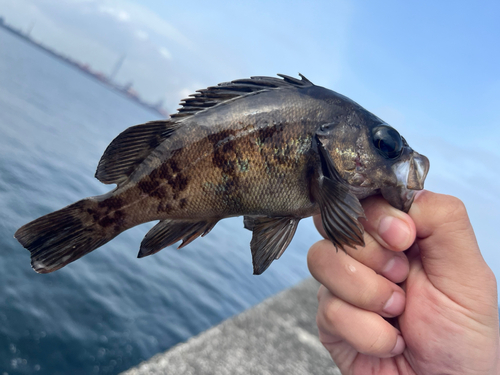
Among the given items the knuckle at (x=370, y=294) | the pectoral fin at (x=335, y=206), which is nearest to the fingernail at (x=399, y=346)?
the knuckle at (x=370, y=294)

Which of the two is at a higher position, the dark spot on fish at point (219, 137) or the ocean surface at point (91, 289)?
the dark spot on fish at point (219, 137)

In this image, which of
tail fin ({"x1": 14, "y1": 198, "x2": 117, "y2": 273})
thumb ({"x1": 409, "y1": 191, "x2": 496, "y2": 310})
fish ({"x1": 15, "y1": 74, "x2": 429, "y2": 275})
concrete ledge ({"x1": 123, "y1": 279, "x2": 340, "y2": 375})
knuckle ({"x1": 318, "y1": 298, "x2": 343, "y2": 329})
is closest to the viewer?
tail fin ({"x1": 14, "y1": 198, "x2": 117, "y2": 273})

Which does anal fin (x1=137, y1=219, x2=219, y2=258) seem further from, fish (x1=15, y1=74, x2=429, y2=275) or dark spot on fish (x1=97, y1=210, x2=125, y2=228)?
dark spot on fish (x1=97, y1=210, x2=125, y2=228)

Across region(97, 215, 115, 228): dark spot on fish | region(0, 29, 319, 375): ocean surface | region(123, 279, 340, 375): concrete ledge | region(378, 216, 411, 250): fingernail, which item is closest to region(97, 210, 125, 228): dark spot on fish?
region(97, 215, 115, 228): dark spot on fish

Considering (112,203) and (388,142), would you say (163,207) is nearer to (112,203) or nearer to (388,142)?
(112,203)

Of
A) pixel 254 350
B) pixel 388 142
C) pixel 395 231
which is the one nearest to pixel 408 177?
pixel 388 142

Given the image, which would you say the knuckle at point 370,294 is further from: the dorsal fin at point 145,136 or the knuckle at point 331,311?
the dorsal fin at point 145,136

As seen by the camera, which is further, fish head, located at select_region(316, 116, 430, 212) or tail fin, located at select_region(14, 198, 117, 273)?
fish head, located at select_region(316, 116, 430, 212)
